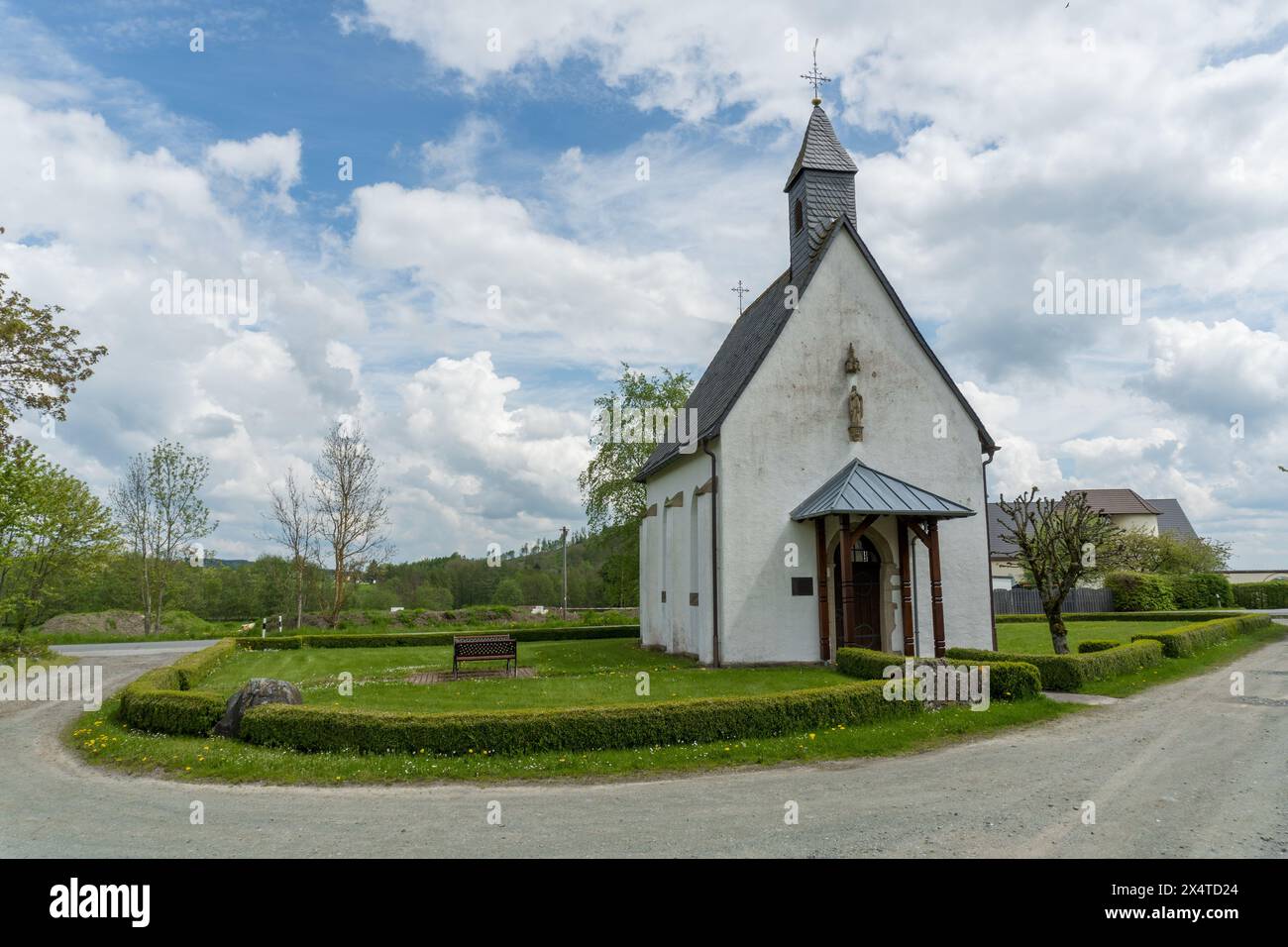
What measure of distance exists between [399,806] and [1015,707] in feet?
31.2

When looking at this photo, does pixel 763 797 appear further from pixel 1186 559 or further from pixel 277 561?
pixel 277 561

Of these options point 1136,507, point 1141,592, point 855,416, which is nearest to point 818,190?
point 855,416

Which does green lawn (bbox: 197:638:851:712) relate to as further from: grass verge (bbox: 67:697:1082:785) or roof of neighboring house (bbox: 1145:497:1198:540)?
roof of neighboring house (bbox: 1145:497:1198:540)

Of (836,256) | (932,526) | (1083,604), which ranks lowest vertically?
(1083,604)

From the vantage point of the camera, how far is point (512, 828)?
7.34 meters

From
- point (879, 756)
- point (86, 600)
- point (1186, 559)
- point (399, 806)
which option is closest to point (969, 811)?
point (879, 756)

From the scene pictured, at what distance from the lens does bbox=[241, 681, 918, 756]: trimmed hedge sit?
10.4 m

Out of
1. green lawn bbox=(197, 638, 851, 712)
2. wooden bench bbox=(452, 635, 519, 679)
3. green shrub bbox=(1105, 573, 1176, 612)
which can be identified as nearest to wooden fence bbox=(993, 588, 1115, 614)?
green shrub bbox=(1105, 573, 1176, 612)

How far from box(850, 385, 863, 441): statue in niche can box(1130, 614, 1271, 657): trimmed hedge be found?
838 centimetres

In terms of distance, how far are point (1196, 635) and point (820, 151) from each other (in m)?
16.4

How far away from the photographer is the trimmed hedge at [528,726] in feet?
34.0

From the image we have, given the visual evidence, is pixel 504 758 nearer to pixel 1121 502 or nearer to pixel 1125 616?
pixel 1125 616

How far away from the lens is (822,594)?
18.5 metres

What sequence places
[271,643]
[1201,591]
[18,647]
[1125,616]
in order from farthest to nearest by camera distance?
[1201,591] < [1125,616] < [271,643] < [18,647]
